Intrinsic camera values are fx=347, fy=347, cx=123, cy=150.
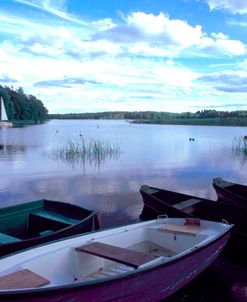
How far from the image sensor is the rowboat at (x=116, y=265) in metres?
4.54

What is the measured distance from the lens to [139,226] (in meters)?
7.35

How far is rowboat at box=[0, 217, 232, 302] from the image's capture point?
14.9 feet

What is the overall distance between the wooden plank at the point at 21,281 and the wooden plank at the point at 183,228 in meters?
3.17

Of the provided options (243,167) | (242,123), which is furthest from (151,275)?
(242,123)

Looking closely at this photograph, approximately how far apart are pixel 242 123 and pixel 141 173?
9357 centimetres

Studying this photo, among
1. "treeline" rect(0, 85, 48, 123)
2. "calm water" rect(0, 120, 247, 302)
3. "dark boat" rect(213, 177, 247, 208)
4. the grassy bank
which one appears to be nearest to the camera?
"dark boat" rect(213, 177, 247, 208)

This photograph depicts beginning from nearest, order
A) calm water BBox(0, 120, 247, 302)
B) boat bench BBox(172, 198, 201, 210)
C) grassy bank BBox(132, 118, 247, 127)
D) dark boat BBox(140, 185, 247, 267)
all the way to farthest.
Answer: dark boat BBox(140, 185, 247, 267), boat bench BBox(172, 198, 201, 210), calm water BBox(0, 120, 247, 302), grassy bank BBox(132, 118, 247, 127)

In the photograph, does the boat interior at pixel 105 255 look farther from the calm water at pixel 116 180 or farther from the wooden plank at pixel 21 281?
the calm water at pixel 116 180

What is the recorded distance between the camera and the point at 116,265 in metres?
6.42

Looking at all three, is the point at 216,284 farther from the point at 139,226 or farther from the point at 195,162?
the point at 195,162

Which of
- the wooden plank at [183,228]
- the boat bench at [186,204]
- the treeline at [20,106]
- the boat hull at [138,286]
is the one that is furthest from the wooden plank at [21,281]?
the treeline at [20,106]

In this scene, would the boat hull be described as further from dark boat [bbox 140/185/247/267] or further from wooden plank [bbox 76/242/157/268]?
dark boat [bbox 140/185/247/267]

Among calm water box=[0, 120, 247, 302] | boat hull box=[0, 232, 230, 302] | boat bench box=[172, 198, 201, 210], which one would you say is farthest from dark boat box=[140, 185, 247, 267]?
boat hull box=[0, 232, 230, 302]

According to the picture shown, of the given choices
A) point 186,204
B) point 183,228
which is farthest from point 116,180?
point 183,228
